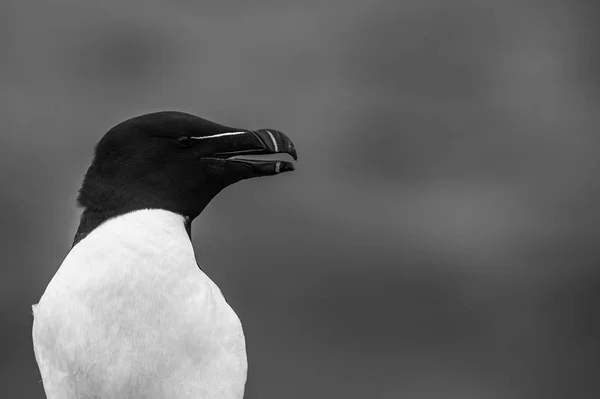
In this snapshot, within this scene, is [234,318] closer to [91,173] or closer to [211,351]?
[211,351]

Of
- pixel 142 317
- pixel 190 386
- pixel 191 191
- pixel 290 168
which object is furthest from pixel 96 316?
pixel 290 168

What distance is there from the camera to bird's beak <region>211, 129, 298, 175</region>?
2.43 m

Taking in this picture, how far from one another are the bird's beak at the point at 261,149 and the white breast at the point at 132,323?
0.95 feet

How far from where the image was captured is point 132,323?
221 cm

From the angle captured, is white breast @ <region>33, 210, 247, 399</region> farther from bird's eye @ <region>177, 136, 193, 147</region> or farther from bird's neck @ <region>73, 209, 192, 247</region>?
bird's eye @ <region>177, 136, 193, 147</region>

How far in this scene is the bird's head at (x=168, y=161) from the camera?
240 cm

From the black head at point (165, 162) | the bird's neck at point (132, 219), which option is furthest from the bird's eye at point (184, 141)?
the bird's neck at point (132, 219)

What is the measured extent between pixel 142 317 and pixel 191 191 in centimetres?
43

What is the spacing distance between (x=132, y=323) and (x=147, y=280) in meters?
0.12

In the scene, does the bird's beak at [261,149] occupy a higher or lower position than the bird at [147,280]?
higher

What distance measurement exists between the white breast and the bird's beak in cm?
29

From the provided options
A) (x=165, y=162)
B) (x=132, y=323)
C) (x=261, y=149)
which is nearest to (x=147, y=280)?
(x=132, y=323)

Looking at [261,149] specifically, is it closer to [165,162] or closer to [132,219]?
[165,162]

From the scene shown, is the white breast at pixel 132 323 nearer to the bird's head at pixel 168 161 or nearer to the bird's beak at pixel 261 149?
the bird's head at pixel 168 161
